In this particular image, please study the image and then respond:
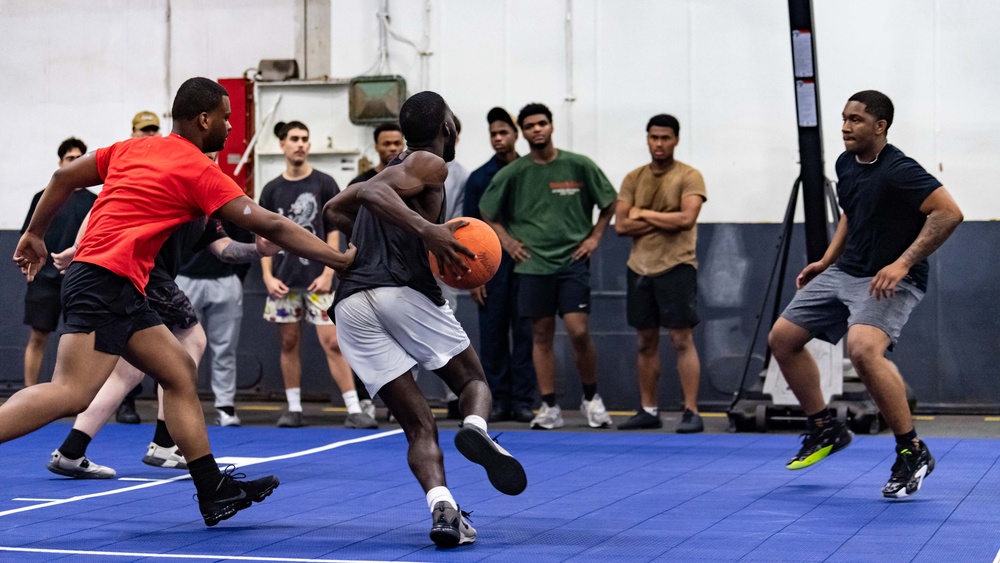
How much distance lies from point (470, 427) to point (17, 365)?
8512 mm

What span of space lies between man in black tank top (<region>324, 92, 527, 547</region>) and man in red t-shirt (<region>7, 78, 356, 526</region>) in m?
0.17

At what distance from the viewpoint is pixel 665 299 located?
952cm

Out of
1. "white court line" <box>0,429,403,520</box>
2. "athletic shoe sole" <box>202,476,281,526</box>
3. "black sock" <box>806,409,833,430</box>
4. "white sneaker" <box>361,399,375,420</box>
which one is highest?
"black sock" <box>806,409,833,430</box>

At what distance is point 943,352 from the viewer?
418 inches

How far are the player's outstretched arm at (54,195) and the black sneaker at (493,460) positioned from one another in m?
1.93

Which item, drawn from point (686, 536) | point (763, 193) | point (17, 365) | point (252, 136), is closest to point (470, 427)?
point (686, 536)

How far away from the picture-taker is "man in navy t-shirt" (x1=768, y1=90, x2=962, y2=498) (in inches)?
252

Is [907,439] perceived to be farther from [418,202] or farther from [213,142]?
[213,142]

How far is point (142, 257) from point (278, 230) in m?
0.62

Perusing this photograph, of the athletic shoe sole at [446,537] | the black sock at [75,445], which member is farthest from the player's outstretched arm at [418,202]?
the black sock at [75,445]

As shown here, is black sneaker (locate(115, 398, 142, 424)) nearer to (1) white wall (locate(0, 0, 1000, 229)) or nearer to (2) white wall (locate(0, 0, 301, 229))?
(2) white wall (locate(0, 0, 301, 229))

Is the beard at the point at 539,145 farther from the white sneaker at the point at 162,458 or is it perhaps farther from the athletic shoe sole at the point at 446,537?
the athletic shoe sole at the point at 446,537

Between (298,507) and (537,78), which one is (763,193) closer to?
(537,78)

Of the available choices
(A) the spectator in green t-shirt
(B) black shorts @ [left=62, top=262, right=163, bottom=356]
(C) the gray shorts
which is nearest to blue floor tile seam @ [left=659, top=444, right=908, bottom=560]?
(C) the gray shorts
